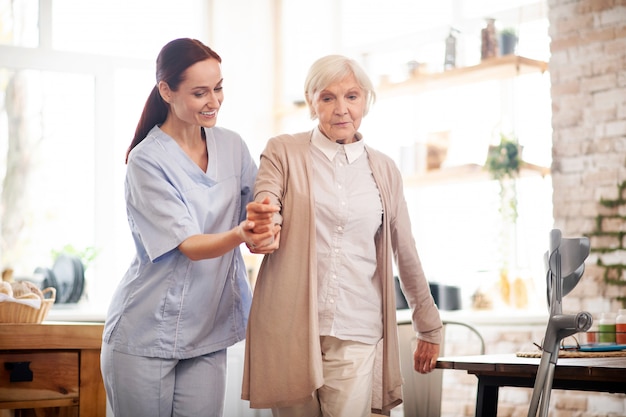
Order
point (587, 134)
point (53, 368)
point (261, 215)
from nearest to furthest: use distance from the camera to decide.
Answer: point (261, 215) < point (53, 368) < point (587, 134)

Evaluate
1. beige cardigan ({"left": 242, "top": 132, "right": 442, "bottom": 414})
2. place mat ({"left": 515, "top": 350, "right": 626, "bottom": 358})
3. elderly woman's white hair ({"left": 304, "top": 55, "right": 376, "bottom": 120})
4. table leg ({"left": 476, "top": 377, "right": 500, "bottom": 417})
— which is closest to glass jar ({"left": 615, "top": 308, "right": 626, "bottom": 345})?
place mat ({"left": 515, "top": 350, "right": 626, "bottom": 358})

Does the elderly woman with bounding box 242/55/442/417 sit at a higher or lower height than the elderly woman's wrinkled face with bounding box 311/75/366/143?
lower

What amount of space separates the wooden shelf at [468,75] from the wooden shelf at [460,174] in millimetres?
519

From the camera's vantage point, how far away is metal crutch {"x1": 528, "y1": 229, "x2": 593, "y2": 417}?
1.72 meters

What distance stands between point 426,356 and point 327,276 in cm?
44

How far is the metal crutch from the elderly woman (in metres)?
0.44

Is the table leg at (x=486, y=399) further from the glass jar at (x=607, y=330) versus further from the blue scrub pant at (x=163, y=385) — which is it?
the blue scrub pant at (x=163, y=385)

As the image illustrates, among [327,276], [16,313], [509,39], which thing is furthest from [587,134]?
[16,313]

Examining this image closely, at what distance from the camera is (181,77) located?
85.0 inches

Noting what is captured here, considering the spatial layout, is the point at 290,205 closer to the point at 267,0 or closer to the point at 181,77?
the point at 181,77

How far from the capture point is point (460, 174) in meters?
4.96

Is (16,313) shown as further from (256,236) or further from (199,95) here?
(256,236)

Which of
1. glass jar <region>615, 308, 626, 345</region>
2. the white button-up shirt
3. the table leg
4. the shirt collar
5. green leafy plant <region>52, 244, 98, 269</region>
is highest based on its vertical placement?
the shirt collar

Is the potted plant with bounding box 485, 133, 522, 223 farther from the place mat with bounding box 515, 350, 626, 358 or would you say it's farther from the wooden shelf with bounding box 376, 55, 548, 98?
the place mat with bounding box 515, 350, 626, 358
